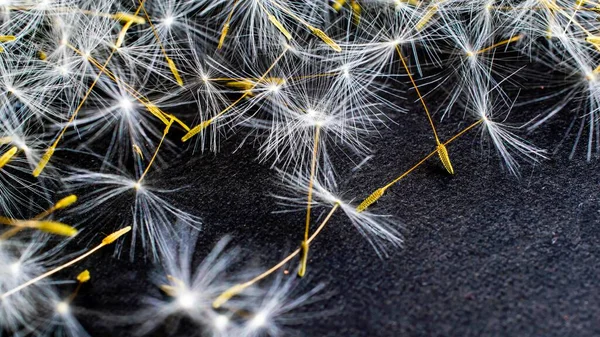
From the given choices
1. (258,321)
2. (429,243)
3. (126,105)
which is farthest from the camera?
(126,105)

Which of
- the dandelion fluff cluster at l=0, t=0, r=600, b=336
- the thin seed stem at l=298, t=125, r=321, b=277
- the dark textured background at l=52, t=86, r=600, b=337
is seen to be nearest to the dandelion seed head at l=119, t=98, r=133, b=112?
the dandelion fluff cluster at l=0, t=0, r=600, b=336

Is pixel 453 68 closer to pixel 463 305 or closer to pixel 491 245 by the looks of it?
pixel 491 245

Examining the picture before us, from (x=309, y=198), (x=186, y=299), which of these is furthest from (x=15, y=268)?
(x=309, y=198)

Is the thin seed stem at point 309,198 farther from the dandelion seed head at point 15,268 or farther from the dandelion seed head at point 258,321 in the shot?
the dandelion seed head at point 15,268

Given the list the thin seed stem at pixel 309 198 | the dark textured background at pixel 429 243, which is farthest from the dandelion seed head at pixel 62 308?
the thin seed stem at pixel 309 198

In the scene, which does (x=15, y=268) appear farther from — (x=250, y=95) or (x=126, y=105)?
(x=250, y=95)

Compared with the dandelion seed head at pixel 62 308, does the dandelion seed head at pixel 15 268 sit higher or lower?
higher
